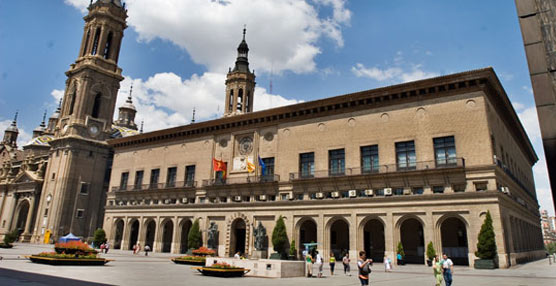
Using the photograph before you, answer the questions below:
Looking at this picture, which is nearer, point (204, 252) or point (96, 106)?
point (204, 252)

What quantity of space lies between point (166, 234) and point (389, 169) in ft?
108

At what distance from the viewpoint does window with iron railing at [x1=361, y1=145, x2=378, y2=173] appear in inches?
1387

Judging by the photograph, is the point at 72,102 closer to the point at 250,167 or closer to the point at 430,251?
the point at 250,167

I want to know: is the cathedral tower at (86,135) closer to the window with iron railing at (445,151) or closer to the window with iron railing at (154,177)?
the window with iron railing at (154,177)

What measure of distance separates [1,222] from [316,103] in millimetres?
65993

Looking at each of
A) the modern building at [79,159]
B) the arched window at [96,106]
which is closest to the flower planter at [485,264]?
the modern building at [79,159]

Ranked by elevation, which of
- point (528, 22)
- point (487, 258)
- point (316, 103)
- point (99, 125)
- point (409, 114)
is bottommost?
point (487, 258)

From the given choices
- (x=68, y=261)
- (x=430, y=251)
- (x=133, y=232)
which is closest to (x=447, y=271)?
(x=430, y=251)

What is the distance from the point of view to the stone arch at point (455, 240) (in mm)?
32844

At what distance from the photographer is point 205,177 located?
46500 mm

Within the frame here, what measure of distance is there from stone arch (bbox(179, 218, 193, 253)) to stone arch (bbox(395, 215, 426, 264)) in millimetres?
25023

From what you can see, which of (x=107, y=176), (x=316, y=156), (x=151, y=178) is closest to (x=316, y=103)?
(x=316, y=156)

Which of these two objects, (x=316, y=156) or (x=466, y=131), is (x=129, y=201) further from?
(x=466, y=131)

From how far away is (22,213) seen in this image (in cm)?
7019
